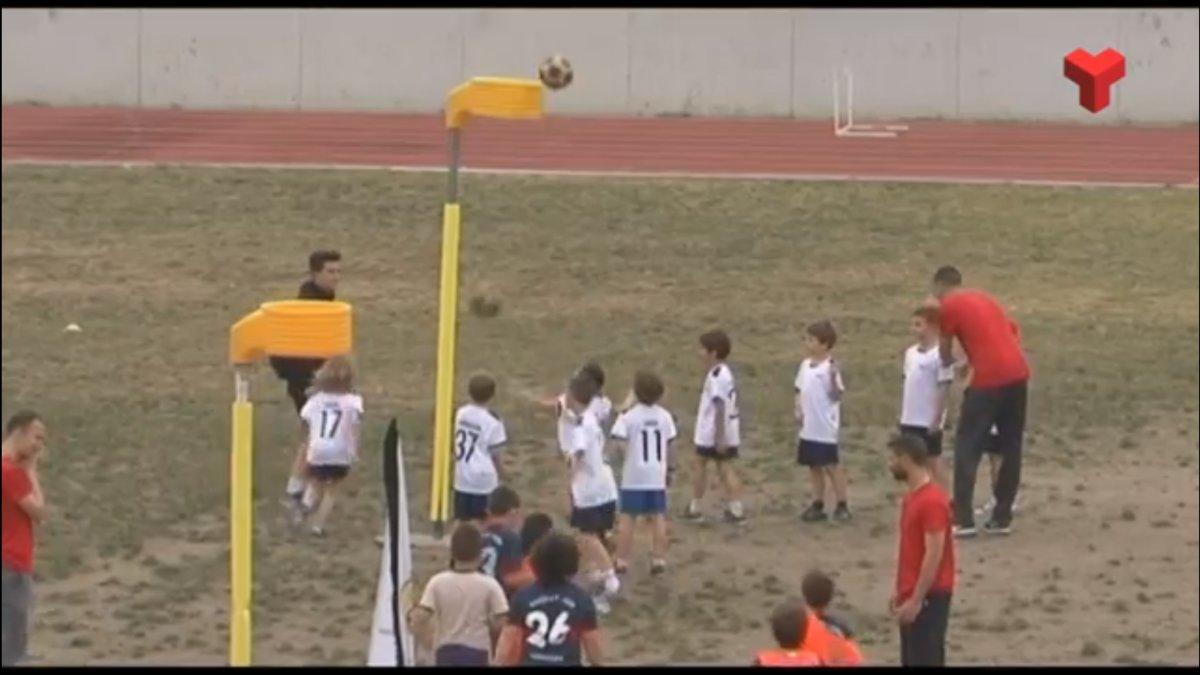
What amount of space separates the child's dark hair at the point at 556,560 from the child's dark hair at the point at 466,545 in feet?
1.60

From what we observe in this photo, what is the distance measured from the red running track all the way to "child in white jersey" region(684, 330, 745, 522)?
18000mm

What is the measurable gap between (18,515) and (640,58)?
32.0 m

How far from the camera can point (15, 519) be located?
1162 centimetres

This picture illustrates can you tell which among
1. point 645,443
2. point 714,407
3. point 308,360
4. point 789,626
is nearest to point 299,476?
point 308,360

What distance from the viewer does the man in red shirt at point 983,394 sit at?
51.5 feet

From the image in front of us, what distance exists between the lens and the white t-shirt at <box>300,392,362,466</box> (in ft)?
50.8

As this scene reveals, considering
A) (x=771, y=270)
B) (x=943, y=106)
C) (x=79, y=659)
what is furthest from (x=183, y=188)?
(x=79, y=659)

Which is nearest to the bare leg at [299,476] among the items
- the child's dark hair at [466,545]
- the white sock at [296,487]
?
the white sock at [296,487]

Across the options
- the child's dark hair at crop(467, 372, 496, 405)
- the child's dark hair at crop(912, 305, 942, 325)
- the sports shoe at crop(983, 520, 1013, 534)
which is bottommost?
the sports shoe at crop(983, 520, 1013, 534)

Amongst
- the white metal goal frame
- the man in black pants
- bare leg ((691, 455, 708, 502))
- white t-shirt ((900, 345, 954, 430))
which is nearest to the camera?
white t-shirt ((900, 345, 954, 430))

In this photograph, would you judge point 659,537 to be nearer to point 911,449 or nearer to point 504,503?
point 504,503

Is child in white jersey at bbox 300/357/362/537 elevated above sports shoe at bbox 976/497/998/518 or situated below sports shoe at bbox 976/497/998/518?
above

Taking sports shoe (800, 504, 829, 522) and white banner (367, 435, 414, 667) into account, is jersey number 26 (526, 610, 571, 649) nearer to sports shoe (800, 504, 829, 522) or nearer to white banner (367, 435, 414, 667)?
white banner (367, 435, 414, 667)

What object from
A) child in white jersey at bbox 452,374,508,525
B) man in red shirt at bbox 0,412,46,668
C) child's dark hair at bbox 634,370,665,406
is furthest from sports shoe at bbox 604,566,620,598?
man in red shirt at bbox 0,412,46,668
